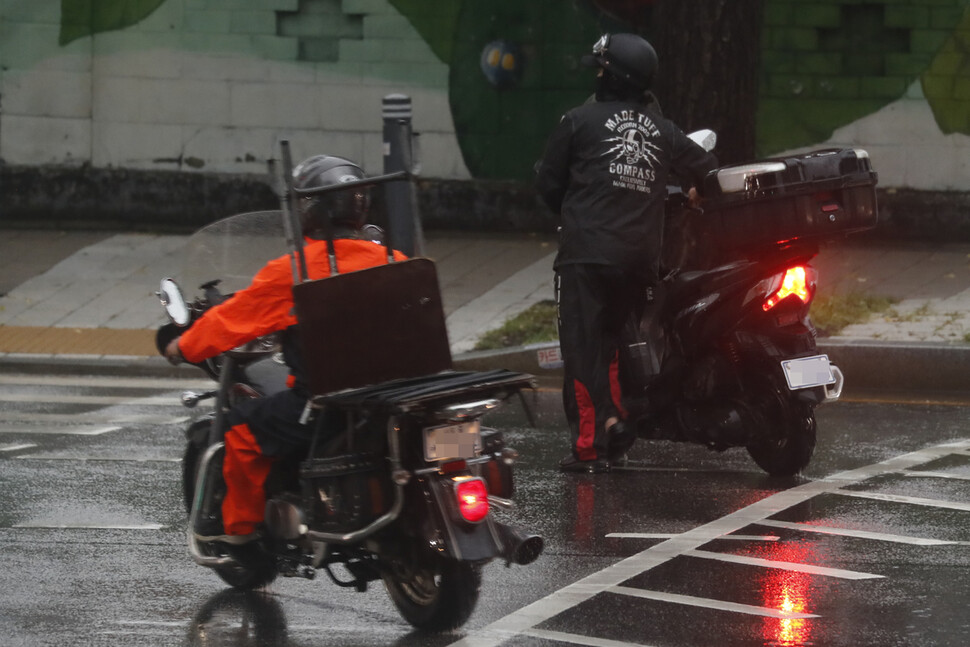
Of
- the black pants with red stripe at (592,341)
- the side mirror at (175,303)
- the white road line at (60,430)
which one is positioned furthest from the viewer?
the white road line at (60,430)

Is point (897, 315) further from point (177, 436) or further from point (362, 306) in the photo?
point (362, 306)

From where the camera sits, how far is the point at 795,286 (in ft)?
25.0

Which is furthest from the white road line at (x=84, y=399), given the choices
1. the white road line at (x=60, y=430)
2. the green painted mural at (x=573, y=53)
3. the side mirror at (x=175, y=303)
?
the green painted mural at (x=573, y=53)

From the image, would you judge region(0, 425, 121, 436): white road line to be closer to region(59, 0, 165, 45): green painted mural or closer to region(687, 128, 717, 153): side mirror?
region(687, 128, 717, 153): side mirror

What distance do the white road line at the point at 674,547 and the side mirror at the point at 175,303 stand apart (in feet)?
4.75

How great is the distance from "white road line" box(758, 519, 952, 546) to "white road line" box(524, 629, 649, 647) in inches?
70.5

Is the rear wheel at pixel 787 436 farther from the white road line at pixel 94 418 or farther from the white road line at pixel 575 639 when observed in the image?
the white road line at pixel 94 418

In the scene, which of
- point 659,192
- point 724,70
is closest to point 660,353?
point 659,192

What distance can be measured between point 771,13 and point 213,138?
17.7 feet

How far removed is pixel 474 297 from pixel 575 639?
26.8 feet

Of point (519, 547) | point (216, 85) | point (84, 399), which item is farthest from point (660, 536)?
point (216, 85)

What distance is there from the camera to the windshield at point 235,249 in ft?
18.6

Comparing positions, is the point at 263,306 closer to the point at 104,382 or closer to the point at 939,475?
the point at 939,475

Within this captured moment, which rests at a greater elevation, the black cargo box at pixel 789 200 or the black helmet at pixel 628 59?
the black helmet at pixel 628 59
